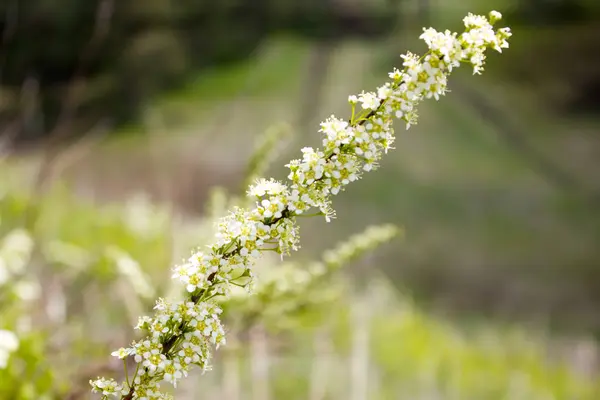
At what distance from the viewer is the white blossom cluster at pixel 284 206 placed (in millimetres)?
236

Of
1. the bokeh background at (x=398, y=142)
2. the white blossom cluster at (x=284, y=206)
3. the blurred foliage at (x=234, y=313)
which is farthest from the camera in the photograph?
the bokeh background at (x=398, y=142)

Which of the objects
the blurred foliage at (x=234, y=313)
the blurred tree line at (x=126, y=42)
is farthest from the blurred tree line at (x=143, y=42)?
Answer: the blurred foliage at (x=234, y=313)

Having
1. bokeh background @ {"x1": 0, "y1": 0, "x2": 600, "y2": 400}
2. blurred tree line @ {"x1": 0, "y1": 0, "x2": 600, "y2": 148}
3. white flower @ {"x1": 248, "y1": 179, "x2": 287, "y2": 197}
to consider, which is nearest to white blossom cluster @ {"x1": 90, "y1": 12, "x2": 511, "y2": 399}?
white flower @ {"x1": 248, "y1": 179, "x2": 287, "y2": 197}

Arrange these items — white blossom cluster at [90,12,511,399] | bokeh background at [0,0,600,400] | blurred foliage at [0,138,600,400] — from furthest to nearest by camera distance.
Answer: bokeh background at [0,0,600,400] → blurred foliage at [0,138,600,400] → white blossom cluster at [90,12,511,399]

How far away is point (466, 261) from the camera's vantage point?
4.93 ft

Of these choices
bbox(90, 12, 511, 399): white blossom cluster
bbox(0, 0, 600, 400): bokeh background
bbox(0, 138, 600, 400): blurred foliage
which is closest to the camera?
bbox(90, 12, 511, 399): white blossom cluster

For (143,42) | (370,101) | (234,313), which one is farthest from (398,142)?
(370,101)

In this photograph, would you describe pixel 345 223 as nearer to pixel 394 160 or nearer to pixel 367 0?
pixel 394 160

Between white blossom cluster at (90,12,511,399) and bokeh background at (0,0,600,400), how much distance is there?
1.00 meters

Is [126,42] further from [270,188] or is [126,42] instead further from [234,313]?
[270,188]

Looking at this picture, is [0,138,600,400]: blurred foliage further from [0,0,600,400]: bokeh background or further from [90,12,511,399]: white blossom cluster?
[90,12,511,399]: white blossom cluster

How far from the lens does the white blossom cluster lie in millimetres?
236

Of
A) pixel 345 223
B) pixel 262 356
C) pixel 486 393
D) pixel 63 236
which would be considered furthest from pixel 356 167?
pixel 345 223

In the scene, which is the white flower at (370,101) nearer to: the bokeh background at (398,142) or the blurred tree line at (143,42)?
the bokeh background at (398,142)
